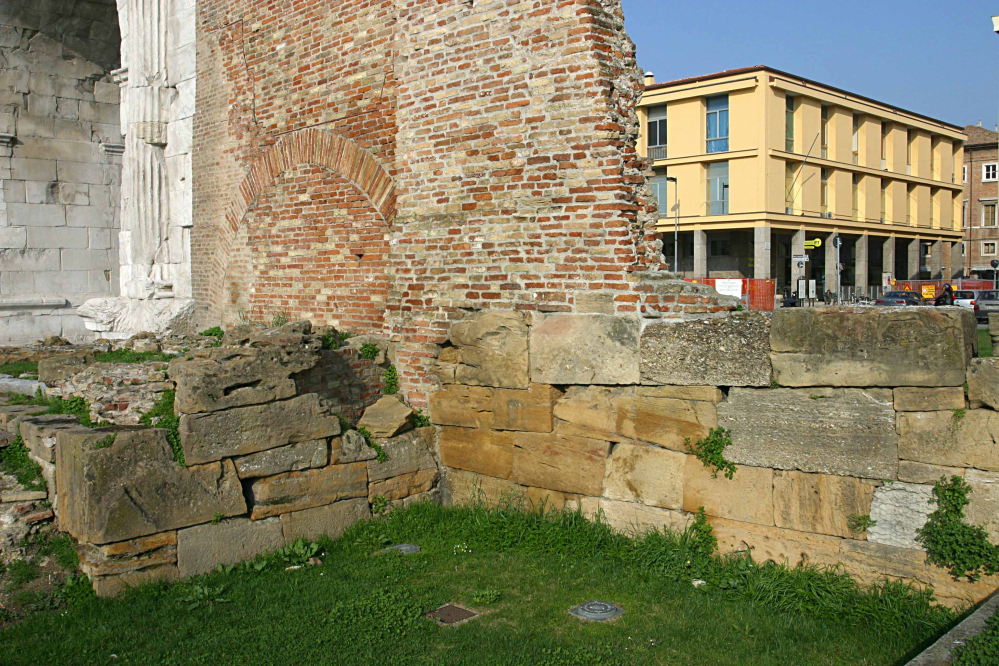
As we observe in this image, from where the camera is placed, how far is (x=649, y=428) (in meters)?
5.69

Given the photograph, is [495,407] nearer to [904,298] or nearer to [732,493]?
[732,493]

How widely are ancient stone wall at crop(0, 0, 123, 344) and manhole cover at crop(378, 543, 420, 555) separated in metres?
9.97

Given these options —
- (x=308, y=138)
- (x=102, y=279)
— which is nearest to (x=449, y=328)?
(x=308, y=138)

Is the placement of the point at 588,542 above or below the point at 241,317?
below

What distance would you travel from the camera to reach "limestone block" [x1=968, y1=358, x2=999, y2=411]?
4.60 m

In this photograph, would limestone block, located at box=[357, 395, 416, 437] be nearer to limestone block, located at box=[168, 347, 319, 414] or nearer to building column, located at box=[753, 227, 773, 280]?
limestone block, located at box=[168, 347, 319, 414]

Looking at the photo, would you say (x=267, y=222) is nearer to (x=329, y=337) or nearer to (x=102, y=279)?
(x=329, y=337)

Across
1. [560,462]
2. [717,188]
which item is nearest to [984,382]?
[560,462]

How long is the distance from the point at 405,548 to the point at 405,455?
94cm

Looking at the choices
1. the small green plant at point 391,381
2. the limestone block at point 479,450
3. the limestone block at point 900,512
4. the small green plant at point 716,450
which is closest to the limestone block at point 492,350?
the limestone block at point 479,450

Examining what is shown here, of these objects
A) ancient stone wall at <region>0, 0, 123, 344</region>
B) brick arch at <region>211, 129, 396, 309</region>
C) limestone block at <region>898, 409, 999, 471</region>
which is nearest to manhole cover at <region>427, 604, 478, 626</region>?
limestone block at <region>898, 409, 999, 471</region>

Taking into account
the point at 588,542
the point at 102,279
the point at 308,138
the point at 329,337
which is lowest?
the point at 588,542

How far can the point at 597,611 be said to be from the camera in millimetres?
4832

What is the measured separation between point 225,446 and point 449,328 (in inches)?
83.0
